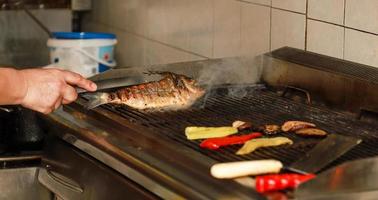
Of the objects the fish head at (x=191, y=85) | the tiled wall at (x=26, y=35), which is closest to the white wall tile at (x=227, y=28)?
the fish head at (x=191, y=85)

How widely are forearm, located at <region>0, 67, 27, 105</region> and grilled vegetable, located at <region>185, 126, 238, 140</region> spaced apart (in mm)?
425

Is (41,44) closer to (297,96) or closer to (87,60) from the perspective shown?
(87,60)

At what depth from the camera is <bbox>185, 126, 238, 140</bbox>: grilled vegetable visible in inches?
73.4

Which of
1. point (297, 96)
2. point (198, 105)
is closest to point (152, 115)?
point (198, 105)

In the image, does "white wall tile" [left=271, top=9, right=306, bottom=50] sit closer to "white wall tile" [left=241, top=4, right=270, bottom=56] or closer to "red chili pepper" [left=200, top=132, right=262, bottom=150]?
"white wall tile" [left=241, top=4, right=270, bottom=56]

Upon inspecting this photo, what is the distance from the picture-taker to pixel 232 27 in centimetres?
288

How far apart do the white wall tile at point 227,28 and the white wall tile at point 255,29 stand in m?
0.04

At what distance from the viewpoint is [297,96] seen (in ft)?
7.46

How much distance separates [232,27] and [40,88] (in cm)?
103

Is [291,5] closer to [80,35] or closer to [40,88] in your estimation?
[40,88]

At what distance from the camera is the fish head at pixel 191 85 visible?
221cm

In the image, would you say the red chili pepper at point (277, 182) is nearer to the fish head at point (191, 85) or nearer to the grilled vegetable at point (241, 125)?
the grilled vegetable at point (241, 125)

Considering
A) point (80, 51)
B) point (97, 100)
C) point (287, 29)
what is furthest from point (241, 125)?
point (80, 51)

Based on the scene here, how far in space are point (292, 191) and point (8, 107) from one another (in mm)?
1382
